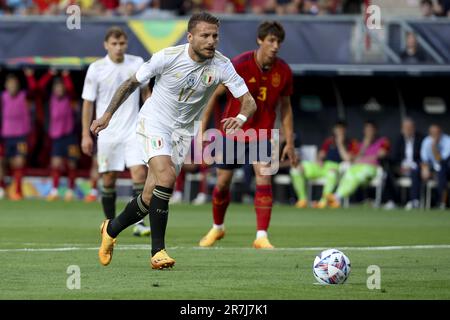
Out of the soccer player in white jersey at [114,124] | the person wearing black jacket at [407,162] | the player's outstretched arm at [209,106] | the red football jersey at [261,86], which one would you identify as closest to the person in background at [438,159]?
the person wearing black jacket at [407,162]

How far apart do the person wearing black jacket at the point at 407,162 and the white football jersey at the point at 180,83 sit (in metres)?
13.4

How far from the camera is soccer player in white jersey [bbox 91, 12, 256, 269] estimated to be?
11047 millimetres

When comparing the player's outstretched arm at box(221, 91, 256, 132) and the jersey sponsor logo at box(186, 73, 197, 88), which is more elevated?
the jersey sponsor logo at box(186, 73, 197, 88)

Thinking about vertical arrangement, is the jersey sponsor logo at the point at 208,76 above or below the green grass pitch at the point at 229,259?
above

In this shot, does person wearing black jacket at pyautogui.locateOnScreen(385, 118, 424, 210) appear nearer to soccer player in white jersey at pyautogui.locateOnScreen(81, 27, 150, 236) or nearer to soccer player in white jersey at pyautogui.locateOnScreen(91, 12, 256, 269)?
soccer player in white jersey at pyautogui.locateOnScreen(81, 27, 150, 236)

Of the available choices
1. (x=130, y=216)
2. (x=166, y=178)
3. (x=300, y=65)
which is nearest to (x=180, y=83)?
(x=166, y=178)

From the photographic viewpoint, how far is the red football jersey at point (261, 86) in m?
14.0

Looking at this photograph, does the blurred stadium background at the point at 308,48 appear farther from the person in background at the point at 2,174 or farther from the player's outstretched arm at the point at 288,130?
the player's outstretched arm at the point at 288,130

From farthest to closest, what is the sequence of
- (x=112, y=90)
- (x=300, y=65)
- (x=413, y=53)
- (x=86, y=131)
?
(x=413, y=53), (x=300, y=65), (x=112, y=90), (x=86, y=131)

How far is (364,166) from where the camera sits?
24547mm

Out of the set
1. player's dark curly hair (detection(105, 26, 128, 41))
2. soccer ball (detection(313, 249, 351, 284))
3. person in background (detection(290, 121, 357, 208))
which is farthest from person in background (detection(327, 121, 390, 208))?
soccer ball (detection(313, 249, 351, 284))

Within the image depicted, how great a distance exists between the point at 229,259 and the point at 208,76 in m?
2.00

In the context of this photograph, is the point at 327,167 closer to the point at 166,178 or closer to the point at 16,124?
the point at 16,124

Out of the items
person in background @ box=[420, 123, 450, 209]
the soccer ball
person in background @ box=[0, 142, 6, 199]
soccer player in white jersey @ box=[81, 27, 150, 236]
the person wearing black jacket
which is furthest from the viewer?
person in background @ box=[0, 142, 6, 199]
